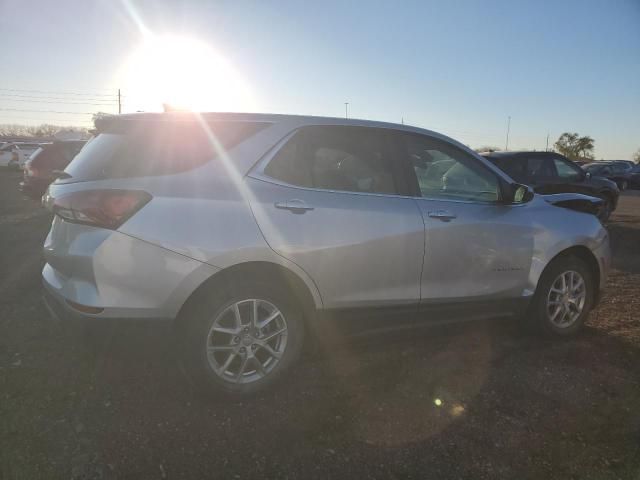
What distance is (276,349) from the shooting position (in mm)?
3035

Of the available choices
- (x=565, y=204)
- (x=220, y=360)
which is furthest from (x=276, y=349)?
(x=565, y=204)

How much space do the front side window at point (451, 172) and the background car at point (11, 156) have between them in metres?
27.0

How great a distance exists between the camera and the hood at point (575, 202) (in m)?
4.05

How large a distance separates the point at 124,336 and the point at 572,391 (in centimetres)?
282

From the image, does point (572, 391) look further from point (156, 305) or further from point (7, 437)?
point (7, 437)

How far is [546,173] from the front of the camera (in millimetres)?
9883

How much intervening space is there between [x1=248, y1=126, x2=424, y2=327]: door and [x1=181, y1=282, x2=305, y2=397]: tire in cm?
28

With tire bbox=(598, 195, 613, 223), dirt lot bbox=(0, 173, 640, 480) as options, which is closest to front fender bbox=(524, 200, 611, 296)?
dirt lot bbox=(0, 173, 640, 480)

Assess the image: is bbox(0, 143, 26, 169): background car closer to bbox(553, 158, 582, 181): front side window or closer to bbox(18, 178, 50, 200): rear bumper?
bbox(18, 178, 50, 200): rear bumper

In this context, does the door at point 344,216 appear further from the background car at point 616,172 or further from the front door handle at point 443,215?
the background car at point 616,172

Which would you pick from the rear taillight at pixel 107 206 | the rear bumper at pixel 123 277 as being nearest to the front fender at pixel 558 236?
the rear bumper at pixel 123 277

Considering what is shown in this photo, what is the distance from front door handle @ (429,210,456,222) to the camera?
336cm

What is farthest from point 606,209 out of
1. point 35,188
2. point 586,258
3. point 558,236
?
point 35,188

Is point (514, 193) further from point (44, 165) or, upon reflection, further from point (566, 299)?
point (44, 165)
